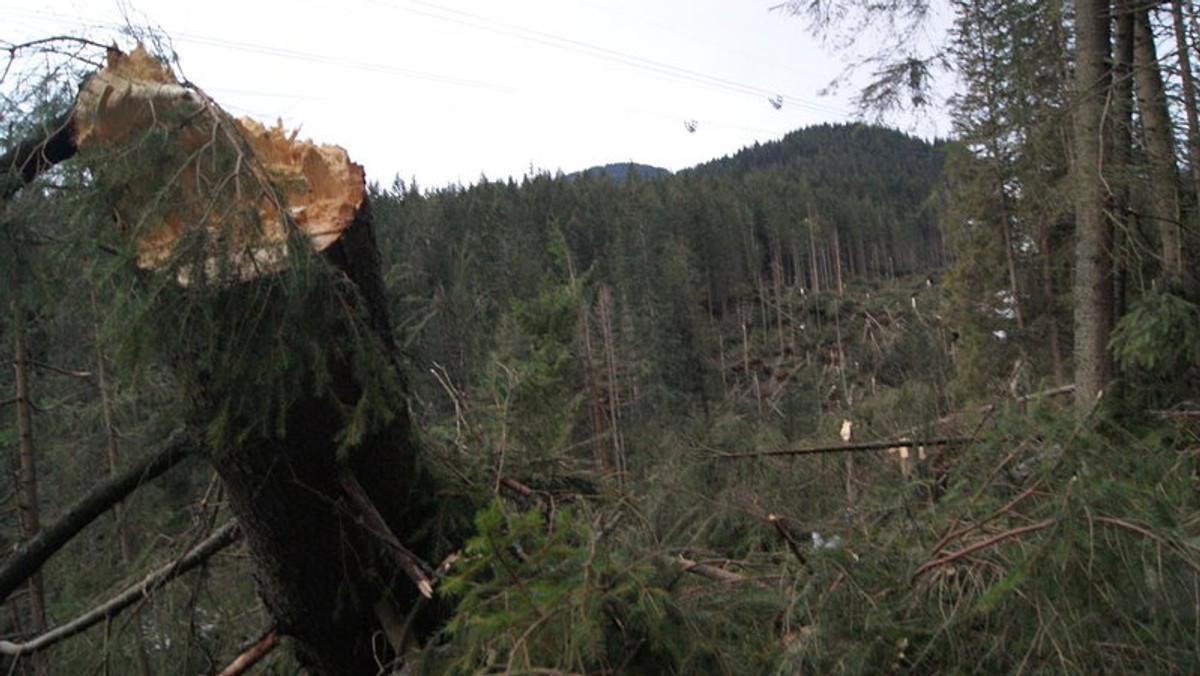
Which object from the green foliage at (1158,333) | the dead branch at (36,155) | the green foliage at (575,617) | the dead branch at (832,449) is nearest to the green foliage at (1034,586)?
the green foliage at (575,617)

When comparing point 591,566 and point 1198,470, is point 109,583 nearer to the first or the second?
point 591,566

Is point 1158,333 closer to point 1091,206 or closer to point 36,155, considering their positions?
point 1091,206

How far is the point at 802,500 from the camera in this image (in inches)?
205

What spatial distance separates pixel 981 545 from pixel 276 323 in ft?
5.88

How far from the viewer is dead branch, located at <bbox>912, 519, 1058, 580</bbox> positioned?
1.81 meters

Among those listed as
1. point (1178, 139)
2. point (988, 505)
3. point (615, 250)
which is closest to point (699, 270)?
point (615, 250)

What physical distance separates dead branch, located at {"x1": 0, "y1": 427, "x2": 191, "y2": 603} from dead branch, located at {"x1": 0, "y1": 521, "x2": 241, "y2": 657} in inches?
9.8

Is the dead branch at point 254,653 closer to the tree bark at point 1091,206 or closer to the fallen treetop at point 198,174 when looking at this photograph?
the fallen treetop at point 198,174

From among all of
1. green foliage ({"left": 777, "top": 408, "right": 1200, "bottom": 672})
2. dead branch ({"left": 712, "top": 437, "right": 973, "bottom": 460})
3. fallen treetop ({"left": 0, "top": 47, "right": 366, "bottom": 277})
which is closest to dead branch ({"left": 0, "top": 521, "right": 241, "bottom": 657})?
fallen treetop ({"left": 0, "top": 47, "right": 366, "bottom": 277})

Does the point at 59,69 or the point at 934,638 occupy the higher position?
the point at 59,69

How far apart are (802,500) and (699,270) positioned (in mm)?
52745

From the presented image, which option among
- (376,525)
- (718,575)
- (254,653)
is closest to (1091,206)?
(718,575)

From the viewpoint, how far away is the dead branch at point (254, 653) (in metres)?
2.72

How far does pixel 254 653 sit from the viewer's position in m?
2.72
